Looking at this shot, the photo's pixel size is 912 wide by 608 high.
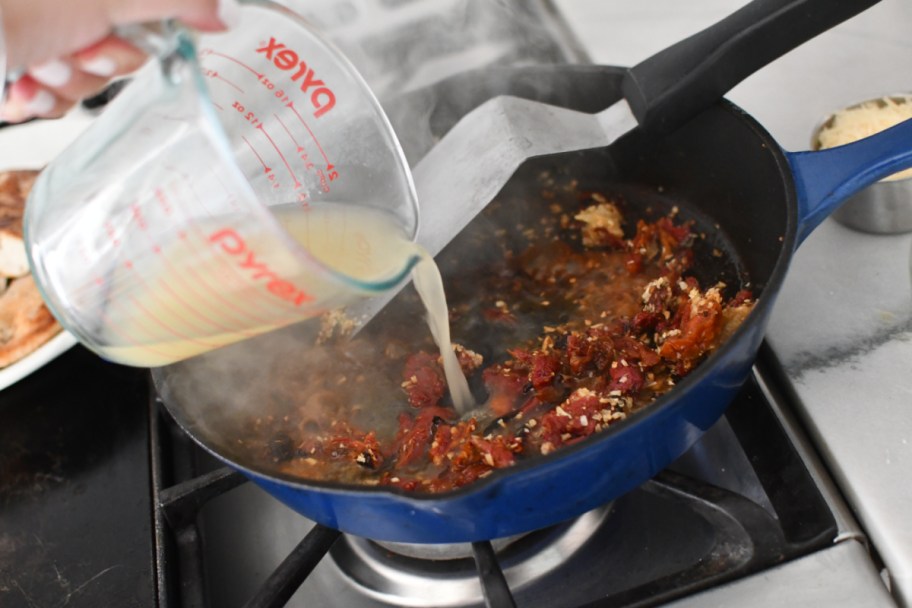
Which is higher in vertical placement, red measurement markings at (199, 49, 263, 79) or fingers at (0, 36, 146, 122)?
fingers at (0, 36, 146, 122)

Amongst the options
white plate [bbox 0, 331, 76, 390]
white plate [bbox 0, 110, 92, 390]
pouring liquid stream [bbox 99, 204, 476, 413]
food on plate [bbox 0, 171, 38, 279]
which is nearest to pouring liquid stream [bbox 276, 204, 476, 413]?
pouring liquid stream [bbox 99, 204, 476, 413]

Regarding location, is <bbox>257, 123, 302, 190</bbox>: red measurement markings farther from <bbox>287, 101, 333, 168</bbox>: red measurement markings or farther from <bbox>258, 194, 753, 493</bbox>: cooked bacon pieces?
<bbox>258, 194, 753, 493</bbox>: cooked bacon pieces

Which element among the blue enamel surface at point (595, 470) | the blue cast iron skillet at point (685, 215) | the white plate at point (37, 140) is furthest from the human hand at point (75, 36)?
the white plate at point (37, 140)

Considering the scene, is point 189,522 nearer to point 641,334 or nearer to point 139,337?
point 139,337

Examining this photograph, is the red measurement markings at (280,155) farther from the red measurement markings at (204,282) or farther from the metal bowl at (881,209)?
→ the metal bowl at (881,209)

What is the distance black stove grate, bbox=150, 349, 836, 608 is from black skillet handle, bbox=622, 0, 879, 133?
37cm

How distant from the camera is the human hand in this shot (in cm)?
90

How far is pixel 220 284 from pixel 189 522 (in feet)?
1.64

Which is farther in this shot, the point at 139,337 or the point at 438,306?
the point at 438,306

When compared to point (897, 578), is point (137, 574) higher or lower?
higher

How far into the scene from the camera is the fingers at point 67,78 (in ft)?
3.25

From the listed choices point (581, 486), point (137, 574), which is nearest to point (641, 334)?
point (581, 486)

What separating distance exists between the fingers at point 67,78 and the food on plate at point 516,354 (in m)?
0.48

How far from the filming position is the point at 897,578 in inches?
38.1
